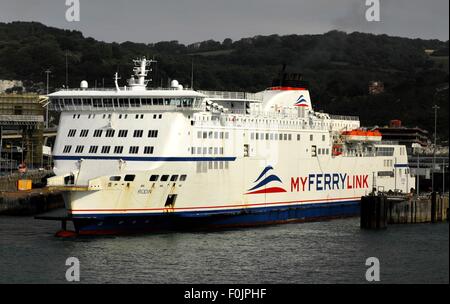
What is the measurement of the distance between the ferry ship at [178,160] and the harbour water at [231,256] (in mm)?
1211

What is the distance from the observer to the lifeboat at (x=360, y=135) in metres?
61.6

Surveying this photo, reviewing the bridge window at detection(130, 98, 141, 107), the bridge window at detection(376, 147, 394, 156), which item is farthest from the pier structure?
the bridge window at detection(130, 98, 141, 107)

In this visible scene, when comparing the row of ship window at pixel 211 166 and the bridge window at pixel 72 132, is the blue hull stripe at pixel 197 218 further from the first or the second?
the bridge window at pixel 72 132

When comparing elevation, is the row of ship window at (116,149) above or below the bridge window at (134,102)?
below

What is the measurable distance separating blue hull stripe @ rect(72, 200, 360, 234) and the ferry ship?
53mm

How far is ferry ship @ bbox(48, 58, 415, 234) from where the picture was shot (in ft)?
150

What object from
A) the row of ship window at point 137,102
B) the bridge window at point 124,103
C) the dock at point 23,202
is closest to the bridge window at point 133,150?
the row of ship window at point 137,102

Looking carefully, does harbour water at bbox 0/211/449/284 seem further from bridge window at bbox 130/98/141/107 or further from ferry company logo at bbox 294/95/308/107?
ferry company logo at bbox 294/95/308/107

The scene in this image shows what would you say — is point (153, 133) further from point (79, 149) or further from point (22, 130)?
point (22, 130)

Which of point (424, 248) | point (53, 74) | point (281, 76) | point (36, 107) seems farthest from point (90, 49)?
point (424, 248)

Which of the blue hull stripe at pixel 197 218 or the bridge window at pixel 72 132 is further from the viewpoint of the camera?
the bridge window at pixel 72 132
